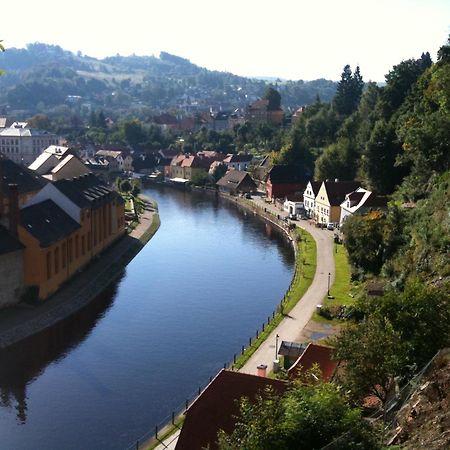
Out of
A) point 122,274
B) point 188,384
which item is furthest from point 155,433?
point 122,274

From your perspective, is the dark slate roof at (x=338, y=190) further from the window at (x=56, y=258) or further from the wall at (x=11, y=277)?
the wall at (x=11, y=277)

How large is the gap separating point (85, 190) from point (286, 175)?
29.6 m

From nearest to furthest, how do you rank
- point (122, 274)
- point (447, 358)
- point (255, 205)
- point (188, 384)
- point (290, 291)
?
point (447, 358) → point (188, 384) → point (290, 291) → point (122, 274) → point (255, 205)

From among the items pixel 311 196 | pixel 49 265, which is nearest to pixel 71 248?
pixel 49 265

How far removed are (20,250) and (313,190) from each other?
1240 inches

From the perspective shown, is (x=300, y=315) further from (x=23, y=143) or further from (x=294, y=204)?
(x=23, y=143)

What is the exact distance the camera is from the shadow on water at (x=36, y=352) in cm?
2427

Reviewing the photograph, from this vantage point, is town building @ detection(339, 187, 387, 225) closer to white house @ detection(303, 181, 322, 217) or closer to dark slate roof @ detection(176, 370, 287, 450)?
white house @ detection(303, 181, 322, 217)

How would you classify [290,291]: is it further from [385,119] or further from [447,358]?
[385,119]

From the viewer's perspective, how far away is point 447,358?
13.9 metres

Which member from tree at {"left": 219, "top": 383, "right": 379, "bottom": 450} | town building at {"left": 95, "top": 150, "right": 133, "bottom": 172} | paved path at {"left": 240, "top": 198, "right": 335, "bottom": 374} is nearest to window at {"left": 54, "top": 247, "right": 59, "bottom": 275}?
paved path at {"left": 240, "top": 198, "right": 335, "bottom": 374}

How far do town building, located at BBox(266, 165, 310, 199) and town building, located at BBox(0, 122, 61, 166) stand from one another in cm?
4025

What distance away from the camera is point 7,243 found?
31.7m

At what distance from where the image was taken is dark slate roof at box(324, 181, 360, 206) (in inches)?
2139
